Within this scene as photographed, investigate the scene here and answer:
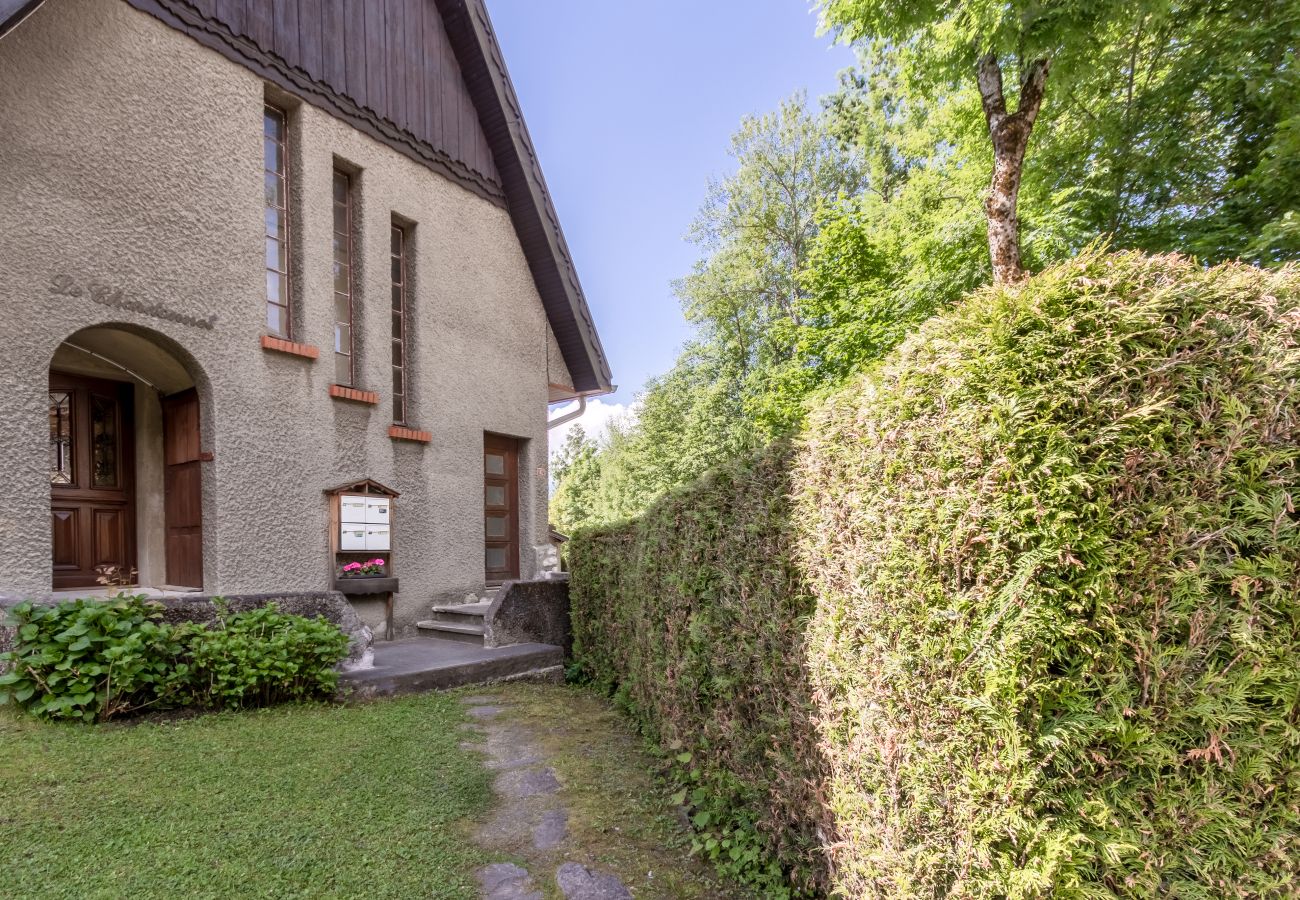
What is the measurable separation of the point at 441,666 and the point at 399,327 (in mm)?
4271

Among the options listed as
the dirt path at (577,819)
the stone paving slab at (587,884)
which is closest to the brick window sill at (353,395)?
the dirt path at (577,819)

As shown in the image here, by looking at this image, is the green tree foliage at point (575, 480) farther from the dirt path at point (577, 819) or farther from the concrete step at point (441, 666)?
the dirt path at point (577, 819)

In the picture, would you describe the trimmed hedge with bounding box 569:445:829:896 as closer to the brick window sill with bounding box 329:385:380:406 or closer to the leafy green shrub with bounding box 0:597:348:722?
the leafy green shrub with bounding box 0:597:348:722

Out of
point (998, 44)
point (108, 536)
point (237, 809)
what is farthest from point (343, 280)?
point (998, 44)

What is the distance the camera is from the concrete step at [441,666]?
557cm

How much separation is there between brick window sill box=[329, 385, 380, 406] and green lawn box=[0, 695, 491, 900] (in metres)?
3.39

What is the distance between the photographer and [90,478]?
667 centimetres

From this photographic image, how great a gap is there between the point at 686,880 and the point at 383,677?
3.63 meters

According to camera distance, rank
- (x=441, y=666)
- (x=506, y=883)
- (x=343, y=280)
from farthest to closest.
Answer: (x=343, y=280) < (x=441, y=666) < (x=506, y=883)

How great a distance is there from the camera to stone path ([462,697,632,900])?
278cm

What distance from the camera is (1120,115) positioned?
10289 mm

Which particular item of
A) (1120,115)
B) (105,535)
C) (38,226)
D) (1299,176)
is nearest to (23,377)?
(38,226)

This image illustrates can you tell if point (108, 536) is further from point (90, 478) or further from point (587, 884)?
point (587, 884)

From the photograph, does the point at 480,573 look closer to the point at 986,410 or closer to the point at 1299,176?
the point at 986,410
